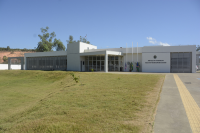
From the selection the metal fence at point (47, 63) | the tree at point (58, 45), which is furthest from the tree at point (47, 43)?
the metal fence at point (47, 63)

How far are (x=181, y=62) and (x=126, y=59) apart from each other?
931 cm

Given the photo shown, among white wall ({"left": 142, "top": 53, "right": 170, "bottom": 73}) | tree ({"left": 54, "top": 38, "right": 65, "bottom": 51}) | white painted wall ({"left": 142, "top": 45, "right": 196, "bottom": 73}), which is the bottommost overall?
white wall ({"left": 142, "top": 53, "right": 170, "bottom": 73})

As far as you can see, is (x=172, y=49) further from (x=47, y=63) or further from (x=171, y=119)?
(x=47, y=63)

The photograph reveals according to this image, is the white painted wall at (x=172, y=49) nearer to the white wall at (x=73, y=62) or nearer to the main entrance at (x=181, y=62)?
the main entrance at (x=181, y=62)

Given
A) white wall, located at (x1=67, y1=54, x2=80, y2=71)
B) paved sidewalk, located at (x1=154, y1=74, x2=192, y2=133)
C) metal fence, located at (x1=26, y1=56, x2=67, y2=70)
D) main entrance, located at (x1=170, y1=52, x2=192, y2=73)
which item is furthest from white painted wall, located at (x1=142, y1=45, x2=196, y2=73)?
paved sidewalk, located at (x1=154, y1=74, x2=192, y2=133)

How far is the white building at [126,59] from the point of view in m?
26.3

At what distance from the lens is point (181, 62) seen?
2645 centimetres

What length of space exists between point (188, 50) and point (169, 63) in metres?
3.59

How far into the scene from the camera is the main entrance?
26203mm

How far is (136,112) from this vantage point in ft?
17.7

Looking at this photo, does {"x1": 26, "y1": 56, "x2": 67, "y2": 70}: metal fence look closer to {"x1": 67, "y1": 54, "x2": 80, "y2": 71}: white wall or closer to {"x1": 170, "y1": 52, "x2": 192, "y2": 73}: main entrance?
{"x1": 67, "y1": 54, "x2": 80, "y2": 71}: white wall

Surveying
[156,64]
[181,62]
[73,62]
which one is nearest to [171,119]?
[156,64]

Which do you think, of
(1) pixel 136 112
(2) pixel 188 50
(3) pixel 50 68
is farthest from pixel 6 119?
(3) pixel 50 68

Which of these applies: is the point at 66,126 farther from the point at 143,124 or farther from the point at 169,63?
the point at 169,63
